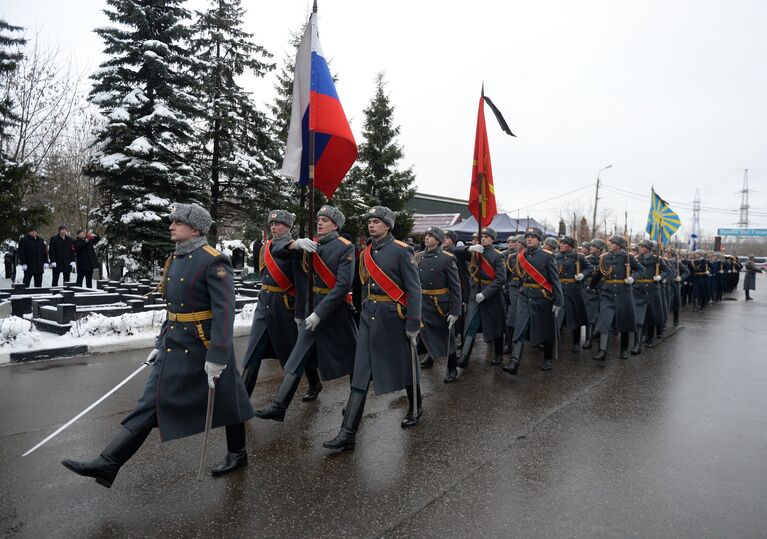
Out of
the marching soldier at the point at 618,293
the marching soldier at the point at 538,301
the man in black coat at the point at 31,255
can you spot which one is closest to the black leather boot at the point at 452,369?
the marching soldier at the point at 538,301

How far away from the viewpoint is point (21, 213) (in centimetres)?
1058

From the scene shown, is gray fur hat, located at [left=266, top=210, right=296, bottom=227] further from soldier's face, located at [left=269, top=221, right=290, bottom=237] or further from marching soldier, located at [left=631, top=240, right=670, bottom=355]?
marching soldier, located at [left=631, top=240, right=670, bottom=355]

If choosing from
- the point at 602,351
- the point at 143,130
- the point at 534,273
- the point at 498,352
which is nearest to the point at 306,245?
the point at 534,273

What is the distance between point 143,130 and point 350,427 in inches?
557

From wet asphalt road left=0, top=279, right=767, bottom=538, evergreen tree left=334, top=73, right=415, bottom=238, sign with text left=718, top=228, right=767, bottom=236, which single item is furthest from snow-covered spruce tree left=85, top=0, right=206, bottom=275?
sign with text left=718, top=228, right=767, bottom=236

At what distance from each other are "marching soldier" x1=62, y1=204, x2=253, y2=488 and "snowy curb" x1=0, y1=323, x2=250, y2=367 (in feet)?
16.3

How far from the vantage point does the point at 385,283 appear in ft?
16.6

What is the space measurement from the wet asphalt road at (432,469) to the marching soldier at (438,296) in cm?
53

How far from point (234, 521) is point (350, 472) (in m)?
1.03

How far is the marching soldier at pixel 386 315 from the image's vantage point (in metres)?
4.90

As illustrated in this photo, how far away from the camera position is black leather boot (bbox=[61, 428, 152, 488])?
3457mm

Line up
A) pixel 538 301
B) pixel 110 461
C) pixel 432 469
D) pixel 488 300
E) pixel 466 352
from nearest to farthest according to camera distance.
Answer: pixel 110 461 < pixel 432 469 < pixel 466 352 < pixel 538 301 < pixel 488 300

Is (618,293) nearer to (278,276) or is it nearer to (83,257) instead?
(278,276)

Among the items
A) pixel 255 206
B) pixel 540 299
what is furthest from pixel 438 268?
pixel 255 206
